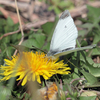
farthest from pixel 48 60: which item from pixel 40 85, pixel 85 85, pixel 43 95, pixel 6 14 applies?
pixel 6 14

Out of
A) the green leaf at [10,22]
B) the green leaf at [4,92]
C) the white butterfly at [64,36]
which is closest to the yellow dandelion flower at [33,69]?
the green leaf at [4,92]

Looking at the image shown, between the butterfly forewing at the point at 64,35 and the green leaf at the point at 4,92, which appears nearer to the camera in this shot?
the green leaf at the point at 4,92

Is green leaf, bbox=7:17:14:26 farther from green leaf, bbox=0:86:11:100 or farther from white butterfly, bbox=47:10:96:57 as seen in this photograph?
green leaf, bbox=0:86:11:100

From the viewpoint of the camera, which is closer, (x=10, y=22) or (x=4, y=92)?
(x=4, y=92)

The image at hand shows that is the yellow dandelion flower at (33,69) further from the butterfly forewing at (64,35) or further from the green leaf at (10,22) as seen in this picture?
the green leaf at (10,22)

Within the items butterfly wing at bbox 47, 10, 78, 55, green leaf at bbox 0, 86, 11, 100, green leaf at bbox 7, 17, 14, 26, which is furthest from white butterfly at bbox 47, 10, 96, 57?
green leaf at bbox 7, 17, 14, 26

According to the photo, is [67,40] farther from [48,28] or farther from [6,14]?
[6,14]

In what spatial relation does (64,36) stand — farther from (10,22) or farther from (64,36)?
(10,22)

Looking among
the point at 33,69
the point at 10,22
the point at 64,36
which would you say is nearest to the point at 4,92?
the point at 33,69

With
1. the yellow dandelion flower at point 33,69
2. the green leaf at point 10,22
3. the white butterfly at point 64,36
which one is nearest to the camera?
the yellow dandelion flower at point 33,69

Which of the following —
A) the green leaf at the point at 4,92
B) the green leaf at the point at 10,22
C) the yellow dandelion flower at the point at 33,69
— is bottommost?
the green leaf at the point at 4,92
